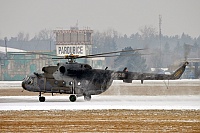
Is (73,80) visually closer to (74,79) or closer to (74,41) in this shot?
→ (74,79)

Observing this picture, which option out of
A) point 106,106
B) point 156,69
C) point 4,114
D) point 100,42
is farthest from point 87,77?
point 100,42

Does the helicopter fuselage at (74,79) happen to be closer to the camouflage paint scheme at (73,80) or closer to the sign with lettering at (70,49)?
the camouflage paint scheme at (73,80)

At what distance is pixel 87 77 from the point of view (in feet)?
123

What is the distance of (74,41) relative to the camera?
137m

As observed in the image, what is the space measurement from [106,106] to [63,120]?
7614 millimetres

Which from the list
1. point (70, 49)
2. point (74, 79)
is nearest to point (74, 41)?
point (70, 49)

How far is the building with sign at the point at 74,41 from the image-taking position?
437ft

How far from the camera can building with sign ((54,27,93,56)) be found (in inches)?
5246

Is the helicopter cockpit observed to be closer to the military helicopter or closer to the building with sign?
the military helicopter

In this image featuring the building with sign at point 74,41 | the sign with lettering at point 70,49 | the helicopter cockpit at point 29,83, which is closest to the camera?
the helicopter cockpit at point 29,83

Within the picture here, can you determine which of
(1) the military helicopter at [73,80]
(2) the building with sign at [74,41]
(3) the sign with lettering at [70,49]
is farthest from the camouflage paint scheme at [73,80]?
(2) the building with sign at [74,41]

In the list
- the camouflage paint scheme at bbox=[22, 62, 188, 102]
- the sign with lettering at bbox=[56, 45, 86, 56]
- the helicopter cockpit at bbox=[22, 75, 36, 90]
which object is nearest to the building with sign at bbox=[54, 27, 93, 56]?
the sign with lettering at bbox=[56, 45, 86, 56]

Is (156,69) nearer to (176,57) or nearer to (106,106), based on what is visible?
(176,57)

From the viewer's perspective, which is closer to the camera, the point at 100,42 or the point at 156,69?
the point at 156,69
